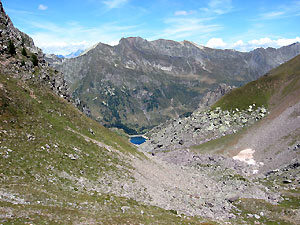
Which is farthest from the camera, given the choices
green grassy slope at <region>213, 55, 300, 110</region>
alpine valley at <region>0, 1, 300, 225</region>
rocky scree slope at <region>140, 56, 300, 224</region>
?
green grassy slope at <region>213, 55, 300, 110</region>

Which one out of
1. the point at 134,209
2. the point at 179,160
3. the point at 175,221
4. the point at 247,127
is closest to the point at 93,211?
the point at 134,209

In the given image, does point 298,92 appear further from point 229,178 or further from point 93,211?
point 93,211

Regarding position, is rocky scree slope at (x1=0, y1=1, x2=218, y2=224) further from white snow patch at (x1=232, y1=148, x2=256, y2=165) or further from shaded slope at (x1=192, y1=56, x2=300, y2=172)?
shaded slope at (x1=192, y1=56, x2=300, y2=172)

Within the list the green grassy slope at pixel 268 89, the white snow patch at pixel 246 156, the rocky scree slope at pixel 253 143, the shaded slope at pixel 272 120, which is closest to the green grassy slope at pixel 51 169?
the rocky scree slope at pixel 253 143

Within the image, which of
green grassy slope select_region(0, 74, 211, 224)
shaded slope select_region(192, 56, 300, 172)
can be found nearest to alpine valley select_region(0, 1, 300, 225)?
green grassy slope select_region(0, 74, 211, 224)

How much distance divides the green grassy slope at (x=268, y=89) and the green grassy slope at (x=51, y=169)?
130 meters

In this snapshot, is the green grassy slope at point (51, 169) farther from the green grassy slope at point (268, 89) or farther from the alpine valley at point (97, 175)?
the green grassy slope at point (268, 89)

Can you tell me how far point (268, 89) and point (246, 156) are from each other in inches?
2968

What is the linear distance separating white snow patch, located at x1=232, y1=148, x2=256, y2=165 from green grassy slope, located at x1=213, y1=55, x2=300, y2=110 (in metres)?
49.2

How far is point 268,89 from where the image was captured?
6658 inches

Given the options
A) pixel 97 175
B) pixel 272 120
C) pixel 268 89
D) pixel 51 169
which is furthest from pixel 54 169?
pixel 268 89

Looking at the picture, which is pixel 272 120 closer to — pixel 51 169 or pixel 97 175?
pixel 97 175

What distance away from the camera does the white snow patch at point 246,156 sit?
112975mm

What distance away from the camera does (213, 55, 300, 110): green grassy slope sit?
159 m
